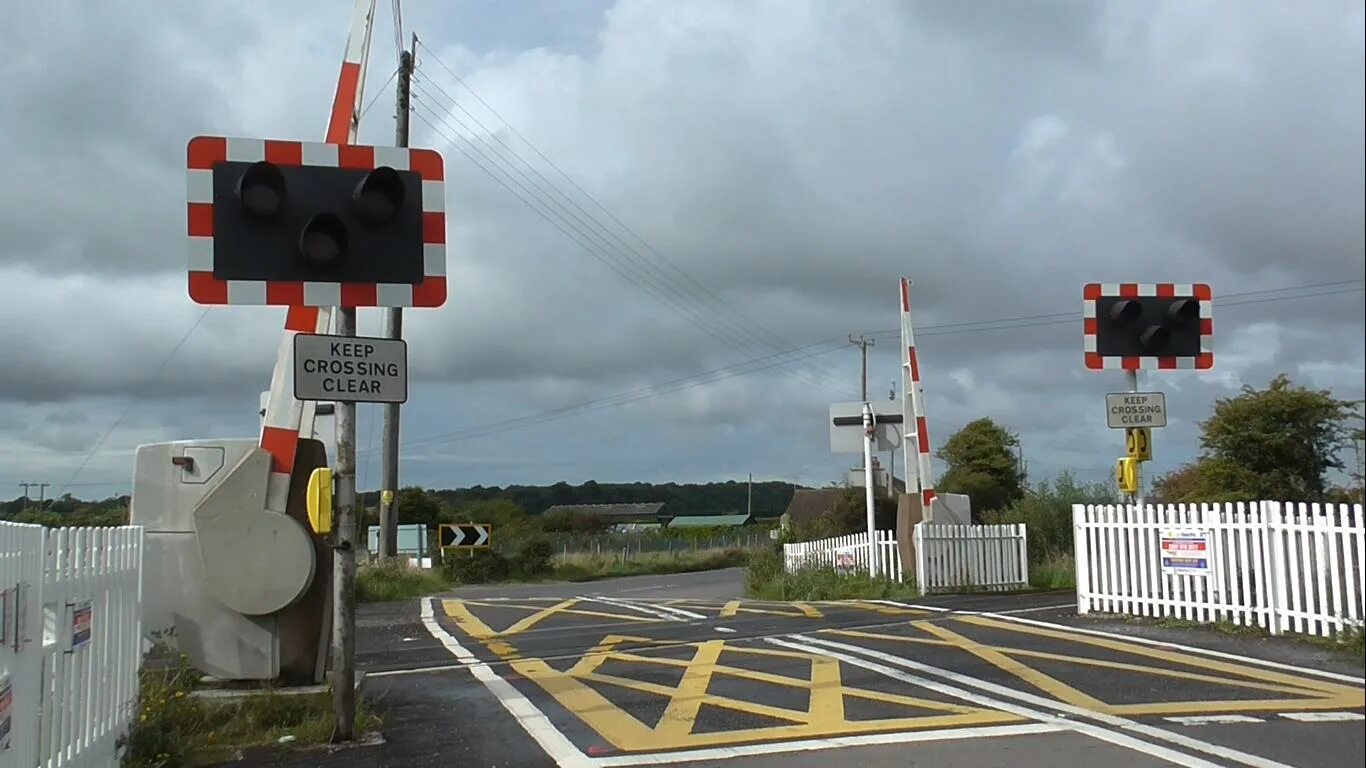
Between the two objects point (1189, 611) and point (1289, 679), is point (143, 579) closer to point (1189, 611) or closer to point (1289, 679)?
point (1289, 679)

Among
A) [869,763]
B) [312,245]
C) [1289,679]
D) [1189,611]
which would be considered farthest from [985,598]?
[312,245]

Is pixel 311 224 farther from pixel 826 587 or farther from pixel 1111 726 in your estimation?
pixel 826 587

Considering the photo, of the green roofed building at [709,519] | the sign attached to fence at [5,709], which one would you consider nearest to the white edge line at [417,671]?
the sign attached to fence at [5,709]

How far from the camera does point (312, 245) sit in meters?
7.61

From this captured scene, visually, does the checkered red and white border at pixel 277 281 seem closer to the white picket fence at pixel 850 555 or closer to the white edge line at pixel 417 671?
the white edge line at pixel 417 671

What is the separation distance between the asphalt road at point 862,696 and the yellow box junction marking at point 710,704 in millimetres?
27

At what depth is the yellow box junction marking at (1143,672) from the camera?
8297 mm

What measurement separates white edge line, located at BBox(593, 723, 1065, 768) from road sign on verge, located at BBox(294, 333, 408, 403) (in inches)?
105

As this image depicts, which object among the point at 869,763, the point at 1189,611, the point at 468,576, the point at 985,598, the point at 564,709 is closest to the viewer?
the point at 869,763

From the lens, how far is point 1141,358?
11.9 meters

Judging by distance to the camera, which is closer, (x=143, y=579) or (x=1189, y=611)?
(x=143, y=579)

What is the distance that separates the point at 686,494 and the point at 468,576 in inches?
3641

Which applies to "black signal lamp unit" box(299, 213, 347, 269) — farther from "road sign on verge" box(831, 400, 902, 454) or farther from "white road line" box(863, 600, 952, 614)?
"road sign on verge" box(831, 400, 902, 454)

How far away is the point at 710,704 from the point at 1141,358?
18.9 ft
